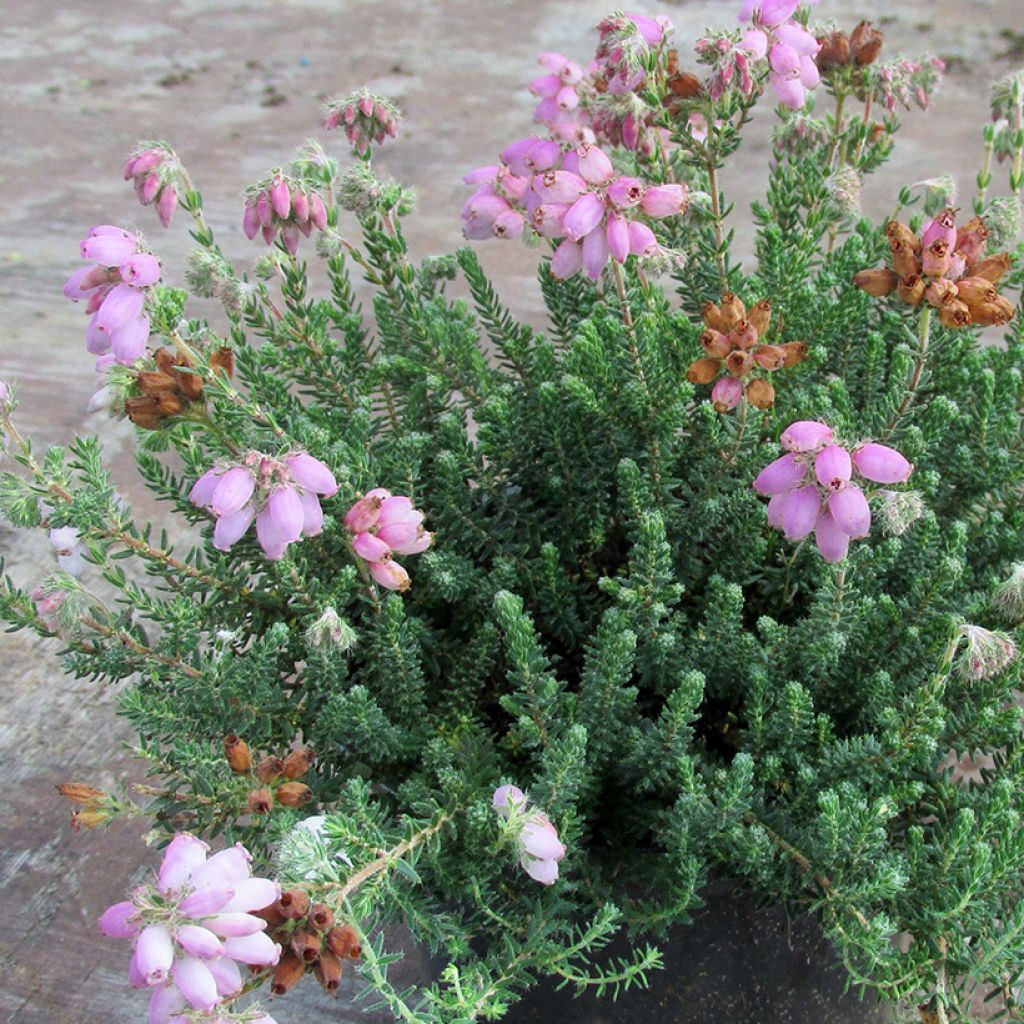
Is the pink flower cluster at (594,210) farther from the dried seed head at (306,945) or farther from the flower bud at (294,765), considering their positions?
the dried seed head at (306,945)

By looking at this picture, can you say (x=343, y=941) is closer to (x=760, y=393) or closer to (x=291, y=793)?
(x=291, y=793)

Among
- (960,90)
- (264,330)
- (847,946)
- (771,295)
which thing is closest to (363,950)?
(847,946)

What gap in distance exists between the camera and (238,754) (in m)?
1.26

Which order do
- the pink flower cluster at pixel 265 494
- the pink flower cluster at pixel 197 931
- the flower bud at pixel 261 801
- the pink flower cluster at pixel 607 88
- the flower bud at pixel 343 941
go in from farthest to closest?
1. the pink flower cluster at pixel 607 88
2. the flower bud at pixel 261 801
3. the pink flower cluster at pixel 265 494
4. the flower bud at pixel 343 941
5. the pink flower cluster at pixel 197 931

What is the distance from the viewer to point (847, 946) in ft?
4.14

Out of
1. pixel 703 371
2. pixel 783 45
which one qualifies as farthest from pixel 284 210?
pixel 783 45

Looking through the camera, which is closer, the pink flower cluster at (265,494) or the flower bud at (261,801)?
the pink flower cluster at (265,494)

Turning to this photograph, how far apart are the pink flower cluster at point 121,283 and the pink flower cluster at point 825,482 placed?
0.62 m

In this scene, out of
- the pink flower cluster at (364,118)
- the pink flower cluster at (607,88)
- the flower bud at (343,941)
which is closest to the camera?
the flower bud at (343,941)

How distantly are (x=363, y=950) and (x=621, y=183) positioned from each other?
80cm

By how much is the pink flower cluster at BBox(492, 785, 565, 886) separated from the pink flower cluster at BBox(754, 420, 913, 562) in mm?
365

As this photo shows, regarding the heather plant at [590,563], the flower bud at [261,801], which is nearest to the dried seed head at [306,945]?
the heather plant at [590,563]

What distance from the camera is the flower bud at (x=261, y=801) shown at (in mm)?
1234

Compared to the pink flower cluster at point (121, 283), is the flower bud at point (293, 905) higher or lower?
lower
